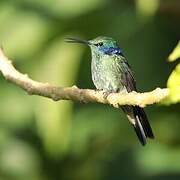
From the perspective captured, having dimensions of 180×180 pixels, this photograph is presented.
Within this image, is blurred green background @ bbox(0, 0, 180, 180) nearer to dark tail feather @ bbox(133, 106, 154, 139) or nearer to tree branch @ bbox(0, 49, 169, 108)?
dark tail feather @ bbox(133, 106, 154, 139)

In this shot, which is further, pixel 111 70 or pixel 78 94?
pixel 111 70

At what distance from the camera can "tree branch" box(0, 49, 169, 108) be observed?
2158 mm

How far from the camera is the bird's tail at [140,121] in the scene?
11.0 ft

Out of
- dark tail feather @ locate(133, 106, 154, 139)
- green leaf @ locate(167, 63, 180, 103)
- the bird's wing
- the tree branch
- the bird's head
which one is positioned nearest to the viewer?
green leaf @ locate(167, 63, 180, 103)

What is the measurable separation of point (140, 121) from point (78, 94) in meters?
0.96

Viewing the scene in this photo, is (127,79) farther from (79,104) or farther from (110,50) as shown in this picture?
(79,104)

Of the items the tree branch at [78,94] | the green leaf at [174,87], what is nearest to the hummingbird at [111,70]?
the tree branch at [78,94]

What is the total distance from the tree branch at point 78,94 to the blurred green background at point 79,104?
3.77ft

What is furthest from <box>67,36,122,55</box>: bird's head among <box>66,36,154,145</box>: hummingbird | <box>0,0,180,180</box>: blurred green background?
<box>0,0,180,180</box>: blurred green background

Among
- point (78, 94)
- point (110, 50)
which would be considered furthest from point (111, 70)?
point (78, 94)

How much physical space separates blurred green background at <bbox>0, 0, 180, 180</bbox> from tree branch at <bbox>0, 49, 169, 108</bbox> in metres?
1.15

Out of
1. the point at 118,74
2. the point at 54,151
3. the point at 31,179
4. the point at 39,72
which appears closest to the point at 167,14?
the point at 118,74

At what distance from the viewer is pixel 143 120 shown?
3395 millimetres

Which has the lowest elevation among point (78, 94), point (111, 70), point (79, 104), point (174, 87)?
point (79, 104)
